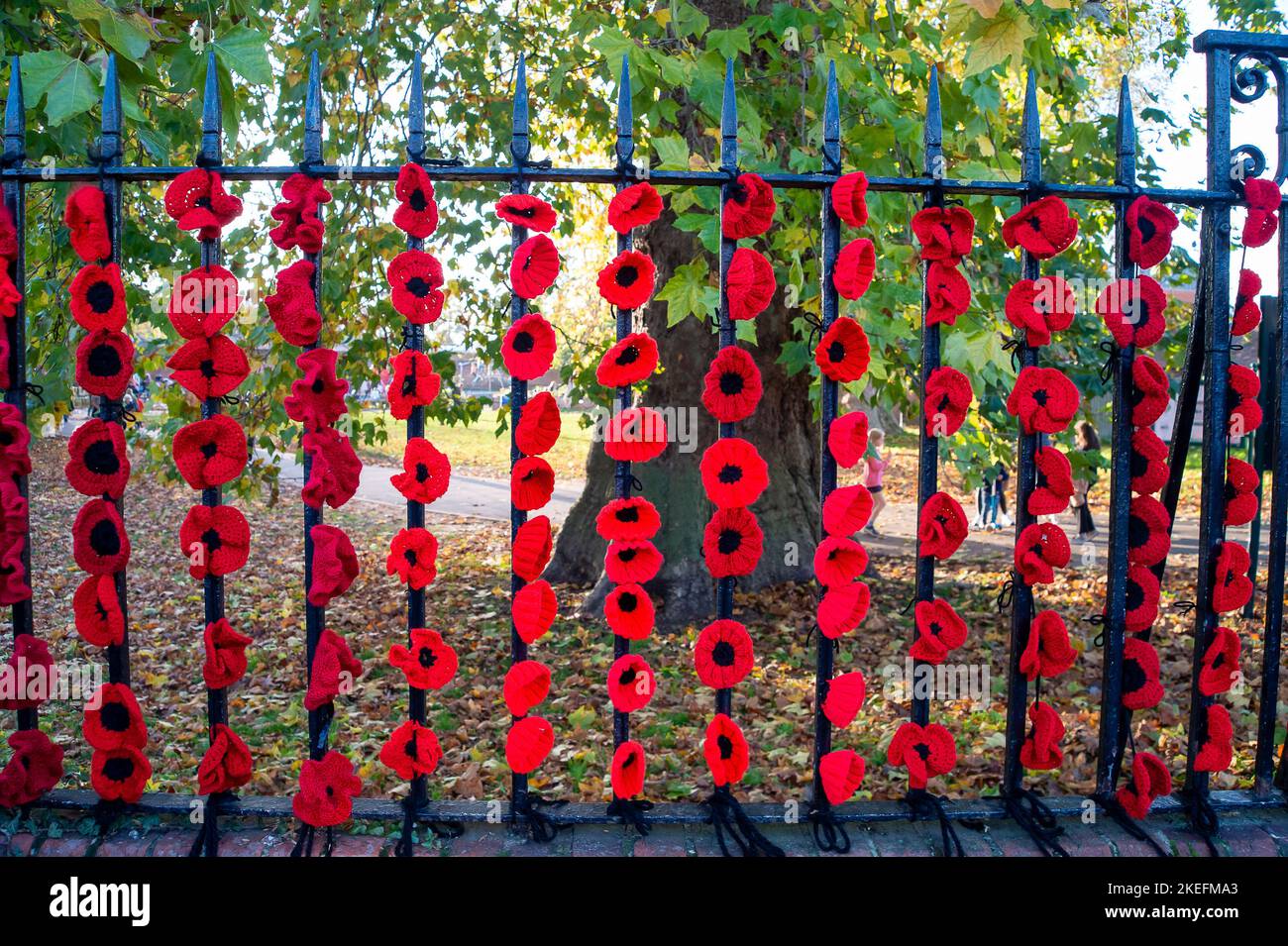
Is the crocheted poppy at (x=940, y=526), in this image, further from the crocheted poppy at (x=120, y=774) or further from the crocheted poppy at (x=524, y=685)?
the crocheted poppy at (x=120, y=774)

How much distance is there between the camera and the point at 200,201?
96.9 inches

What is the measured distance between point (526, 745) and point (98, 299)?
5.27 ft

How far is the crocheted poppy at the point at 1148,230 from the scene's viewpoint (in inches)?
102

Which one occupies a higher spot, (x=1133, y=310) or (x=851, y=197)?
(x=851, y=197)

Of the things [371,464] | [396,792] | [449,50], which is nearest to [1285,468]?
[396,792]

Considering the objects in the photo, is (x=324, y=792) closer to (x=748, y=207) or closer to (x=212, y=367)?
(x=212, y=367)

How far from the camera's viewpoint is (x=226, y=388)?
2.48 m

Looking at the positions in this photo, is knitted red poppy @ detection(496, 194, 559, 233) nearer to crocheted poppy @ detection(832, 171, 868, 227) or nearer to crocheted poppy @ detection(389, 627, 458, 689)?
crocheted poppy @ detection(832, 171, 868, 227)

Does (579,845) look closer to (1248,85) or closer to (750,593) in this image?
(1248,85)

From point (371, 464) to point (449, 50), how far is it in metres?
16.2

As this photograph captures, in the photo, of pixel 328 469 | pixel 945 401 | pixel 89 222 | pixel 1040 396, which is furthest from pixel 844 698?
pixel 89 222

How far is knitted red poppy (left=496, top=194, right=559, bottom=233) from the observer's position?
245 cm

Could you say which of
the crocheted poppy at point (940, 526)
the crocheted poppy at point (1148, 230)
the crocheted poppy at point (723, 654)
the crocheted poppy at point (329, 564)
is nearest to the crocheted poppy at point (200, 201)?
the crocheted poppy at point (329, 564)

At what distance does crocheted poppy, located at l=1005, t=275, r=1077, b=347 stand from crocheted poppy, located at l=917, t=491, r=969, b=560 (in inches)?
19.9
